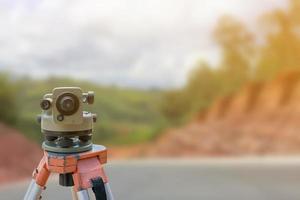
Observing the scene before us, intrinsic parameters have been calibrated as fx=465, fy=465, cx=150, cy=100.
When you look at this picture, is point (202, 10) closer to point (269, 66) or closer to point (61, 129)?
point (269, 66)

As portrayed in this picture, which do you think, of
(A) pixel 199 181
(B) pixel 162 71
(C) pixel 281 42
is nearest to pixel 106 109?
(B) pixel 162 71

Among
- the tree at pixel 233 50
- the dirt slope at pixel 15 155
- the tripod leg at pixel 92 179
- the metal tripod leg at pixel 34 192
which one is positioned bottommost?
the dirt slope at pixel 15 155

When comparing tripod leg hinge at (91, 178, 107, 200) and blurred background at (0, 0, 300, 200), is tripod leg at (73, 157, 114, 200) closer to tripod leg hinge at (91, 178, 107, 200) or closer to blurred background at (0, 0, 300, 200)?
tripod leg hinge at (91, 178, 107, 200)

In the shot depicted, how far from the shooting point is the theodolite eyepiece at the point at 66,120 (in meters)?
1.18

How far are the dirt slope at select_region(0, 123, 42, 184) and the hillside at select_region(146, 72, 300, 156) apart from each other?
118cm

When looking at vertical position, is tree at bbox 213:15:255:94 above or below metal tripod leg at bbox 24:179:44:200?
above

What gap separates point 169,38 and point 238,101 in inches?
41.3

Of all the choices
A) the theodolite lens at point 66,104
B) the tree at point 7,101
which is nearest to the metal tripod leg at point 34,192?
the theodolite lens at point 66,104

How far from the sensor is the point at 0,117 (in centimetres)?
441

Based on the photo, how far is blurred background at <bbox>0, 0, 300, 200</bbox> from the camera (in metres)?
4.37

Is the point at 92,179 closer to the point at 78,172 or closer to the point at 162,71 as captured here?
the point at 78,172

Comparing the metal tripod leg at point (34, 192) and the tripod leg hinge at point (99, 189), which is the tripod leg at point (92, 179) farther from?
the metal tripod leg at point (34, 192)

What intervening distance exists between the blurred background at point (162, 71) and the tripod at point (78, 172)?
2962 mm

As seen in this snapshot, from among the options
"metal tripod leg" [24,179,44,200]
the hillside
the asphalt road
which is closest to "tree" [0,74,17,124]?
the asphalt road
